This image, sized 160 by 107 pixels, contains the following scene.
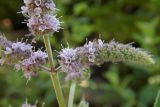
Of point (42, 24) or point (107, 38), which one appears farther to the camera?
point (107, 38)

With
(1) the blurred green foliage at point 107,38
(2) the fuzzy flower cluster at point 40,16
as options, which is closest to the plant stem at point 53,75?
(2) the fuzzy flower cluster at point 40,16

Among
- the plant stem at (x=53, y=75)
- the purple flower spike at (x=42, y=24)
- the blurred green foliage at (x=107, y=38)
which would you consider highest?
the blurred green foliage at (x=107, y=38)

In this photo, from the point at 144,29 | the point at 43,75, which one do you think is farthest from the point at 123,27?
the point at 43,75

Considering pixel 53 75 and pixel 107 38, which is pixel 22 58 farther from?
pixel 107 38

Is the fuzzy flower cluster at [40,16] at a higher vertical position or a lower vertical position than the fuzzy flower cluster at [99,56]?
higher

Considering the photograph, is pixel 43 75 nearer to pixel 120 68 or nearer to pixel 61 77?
pixel 61 77

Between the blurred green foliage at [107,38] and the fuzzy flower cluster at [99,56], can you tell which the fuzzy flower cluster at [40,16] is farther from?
the blurred green foliage at [107,38]

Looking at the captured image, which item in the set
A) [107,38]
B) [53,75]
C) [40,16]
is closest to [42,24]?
[40,16]
